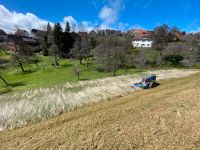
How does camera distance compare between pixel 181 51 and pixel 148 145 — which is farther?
pixel 181 51

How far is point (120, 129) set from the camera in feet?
54.9

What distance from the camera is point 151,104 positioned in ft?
74.6

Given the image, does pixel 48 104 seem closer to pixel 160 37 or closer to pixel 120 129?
pixel 120 129

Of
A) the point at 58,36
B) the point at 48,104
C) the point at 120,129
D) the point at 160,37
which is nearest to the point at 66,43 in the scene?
the point at 58,36

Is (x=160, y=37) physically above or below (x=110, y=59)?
above

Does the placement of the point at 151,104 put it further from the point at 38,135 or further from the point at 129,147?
the point at 38,135

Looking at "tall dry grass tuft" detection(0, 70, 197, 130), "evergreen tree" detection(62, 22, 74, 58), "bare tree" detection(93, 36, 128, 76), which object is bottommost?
"tall dry grass tuft" detection(0, 70, 197, 130)

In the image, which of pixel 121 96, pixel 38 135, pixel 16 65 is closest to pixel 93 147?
pixel 38 135

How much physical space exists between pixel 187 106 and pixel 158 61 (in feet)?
150

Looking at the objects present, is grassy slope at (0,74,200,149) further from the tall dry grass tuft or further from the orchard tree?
the orchard tree

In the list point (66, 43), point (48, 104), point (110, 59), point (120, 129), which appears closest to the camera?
point (120, 129)

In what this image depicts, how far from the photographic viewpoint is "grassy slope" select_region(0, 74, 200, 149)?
14.6 metres

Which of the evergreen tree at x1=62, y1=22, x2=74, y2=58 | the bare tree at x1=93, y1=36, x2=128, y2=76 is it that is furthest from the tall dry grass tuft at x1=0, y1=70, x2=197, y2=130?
the evergreen tree at x1=62, y1=22, x2=74, y2=58

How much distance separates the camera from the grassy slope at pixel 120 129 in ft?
48.0
